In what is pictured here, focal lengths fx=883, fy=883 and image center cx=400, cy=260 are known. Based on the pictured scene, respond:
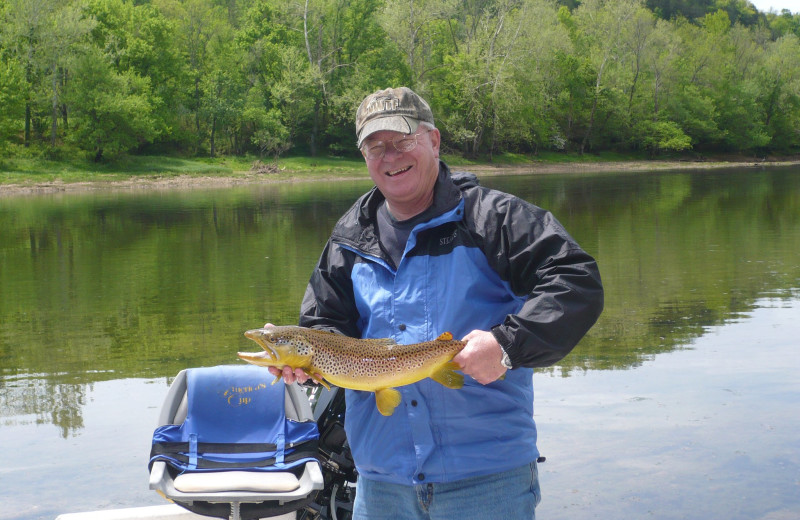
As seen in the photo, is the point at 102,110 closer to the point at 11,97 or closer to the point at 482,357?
the point at 11,97

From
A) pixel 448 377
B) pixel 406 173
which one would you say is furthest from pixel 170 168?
pixel 448 377

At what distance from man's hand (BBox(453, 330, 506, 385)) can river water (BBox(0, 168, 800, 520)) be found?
3333mm

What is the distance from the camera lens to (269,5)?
72.0 m

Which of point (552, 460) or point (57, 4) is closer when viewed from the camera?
point (552, 460)

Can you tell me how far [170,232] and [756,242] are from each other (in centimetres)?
1620

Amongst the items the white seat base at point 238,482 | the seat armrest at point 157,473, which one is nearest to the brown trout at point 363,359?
the white seat base at point 238,482

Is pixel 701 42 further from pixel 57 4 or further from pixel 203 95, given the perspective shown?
pixel 57 4

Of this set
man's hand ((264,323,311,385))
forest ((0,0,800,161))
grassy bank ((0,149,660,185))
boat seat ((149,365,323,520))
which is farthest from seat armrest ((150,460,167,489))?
forest ((0,0,800,161))

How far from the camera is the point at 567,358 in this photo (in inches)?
Result: 401

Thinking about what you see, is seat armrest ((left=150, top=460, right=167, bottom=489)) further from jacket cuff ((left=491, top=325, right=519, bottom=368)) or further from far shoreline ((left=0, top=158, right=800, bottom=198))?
far shoreline ((left=0, top=158, right=800, bottom=198))

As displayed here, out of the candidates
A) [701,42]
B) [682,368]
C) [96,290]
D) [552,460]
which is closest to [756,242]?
[682,368]

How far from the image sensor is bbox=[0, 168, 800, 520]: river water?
632 centimetres

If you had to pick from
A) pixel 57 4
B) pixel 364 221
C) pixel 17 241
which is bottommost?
pixel 17 241

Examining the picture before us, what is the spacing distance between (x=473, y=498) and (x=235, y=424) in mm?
2003
